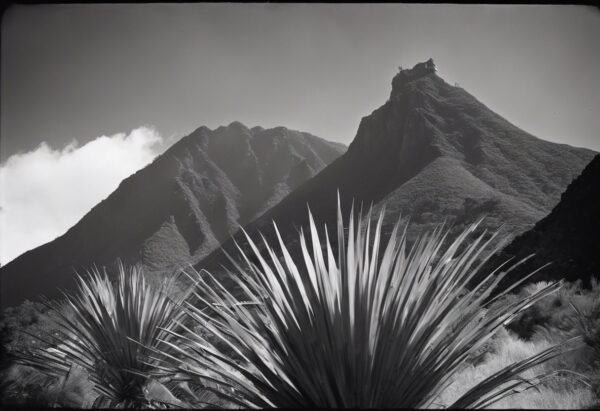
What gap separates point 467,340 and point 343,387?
59 centimetres

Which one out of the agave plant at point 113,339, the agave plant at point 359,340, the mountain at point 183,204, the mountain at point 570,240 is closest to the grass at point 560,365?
the agave plant at point 359,340

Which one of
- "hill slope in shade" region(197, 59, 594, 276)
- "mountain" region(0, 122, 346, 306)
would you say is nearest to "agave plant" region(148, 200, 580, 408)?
"hill slope in shade" region(197, 59, 594, 276)

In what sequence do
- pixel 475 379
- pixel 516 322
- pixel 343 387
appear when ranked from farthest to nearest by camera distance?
pixel 516 322 < pixel 475 379 < pixel 343 387

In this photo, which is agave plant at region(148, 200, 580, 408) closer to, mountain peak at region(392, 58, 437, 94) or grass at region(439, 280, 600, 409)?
grass at region(439, 280, 600, 409)

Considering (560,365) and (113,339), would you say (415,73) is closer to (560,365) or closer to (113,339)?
(560,365)

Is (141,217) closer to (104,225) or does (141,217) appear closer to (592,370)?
(104,225)

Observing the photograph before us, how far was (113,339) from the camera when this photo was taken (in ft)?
8.92

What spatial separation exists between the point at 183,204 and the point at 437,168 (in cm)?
6314

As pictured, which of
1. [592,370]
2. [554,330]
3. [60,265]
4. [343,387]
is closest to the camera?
[343,387]

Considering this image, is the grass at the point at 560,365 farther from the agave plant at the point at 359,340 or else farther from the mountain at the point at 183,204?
the mountain at the point at 183,204

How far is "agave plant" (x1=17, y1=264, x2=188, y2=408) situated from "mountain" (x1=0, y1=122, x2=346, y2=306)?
53.5m

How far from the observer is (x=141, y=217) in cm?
8381

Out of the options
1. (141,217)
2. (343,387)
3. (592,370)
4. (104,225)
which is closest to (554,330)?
(592,370)

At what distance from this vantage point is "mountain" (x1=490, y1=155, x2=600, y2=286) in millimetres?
13477
